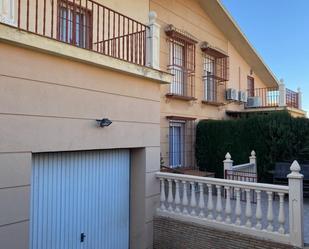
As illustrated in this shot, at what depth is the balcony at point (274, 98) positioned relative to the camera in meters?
16.9

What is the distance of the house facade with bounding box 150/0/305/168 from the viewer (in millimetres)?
12219

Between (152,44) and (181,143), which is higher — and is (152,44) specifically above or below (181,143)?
above

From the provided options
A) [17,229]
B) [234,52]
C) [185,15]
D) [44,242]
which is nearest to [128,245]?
[44,242]

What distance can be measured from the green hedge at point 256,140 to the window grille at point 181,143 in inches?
13.0

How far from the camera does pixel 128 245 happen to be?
7422 millimetres

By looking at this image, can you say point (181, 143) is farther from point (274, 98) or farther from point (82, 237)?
point (274, 98)

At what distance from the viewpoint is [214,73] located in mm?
15508

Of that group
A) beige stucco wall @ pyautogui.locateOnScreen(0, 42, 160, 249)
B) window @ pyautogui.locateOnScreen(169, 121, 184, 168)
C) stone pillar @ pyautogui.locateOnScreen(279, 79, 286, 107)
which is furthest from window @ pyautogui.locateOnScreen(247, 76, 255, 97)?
beige stucco wall @ pyautogui.locateOnScreen(0, 42, 160, 249)

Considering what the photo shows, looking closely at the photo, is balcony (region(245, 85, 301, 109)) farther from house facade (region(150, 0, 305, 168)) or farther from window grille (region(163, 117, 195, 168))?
window grille (region(163, 117, 195, 168))

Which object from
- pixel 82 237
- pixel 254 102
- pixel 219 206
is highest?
pixel 254 102

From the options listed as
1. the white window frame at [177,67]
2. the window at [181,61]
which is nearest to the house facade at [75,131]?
the window at [181,61]

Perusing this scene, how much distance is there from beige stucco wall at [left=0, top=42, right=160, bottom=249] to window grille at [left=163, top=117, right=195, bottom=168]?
4.89m

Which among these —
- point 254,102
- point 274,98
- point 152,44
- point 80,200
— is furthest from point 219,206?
point 274,98

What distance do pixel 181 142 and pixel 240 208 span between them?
6.70 m
